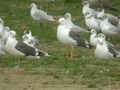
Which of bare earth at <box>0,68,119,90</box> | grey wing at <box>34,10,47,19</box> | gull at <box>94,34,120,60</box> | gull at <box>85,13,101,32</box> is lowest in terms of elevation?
bare earth at <box>0,68,119,90</box>

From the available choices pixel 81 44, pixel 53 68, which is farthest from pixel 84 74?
pixel 81 44

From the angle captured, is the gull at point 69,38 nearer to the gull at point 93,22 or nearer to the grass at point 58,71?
the grass at point 58,71

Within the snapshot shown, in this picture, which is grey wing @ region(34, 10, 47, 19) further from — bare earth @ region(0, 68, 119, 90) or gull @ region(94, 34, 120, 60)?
bare earth @ region(0, 68, 119, 90)

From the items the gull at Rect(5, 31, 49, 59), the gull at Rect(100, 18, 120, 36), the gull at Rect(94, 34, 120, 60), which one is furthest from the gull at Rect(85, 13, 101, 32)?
the gull at Rect(5, 31, 49, 59)

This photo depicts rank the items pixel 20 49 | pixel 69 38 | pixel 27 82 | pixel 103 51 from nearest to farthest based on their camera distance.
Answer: pixel 27 82 < pixel 20 49 < pixel 103 51 < pixel 69 38

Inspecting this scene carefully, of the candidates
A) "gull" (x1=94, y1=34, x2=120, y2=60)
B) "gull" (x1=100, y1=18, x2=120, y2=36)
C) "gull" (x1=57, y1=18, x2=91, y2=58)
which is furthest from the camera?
"gull" (x1=100, y1=18, x2=120, y2=36)

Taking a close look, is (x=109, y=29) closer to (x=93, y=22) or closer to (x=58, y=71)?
(x=93, y=22)

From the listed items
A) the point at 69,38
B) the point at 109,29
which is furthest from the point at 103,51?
the point at 109,29

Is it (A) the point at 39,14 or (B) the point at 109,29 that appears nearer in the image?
A: (B) the point at 109,29

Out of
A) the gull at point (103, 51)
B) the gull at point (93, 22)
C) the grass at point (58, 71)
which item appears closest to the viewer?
the grass at point (58, 71)

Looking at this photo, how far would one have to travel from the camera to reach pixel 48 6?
24.2m

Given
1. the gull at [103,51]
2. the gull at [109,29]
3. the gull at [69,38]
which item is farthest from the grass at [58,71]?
the gull at [109,29]

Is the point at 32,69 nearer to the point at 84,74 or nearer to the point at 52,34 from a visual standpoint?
the point at 84,74

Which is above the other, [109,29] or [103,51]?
[109,29]
